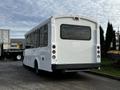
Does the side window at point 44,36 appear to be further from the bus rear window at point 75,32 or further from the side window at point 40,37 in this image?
the bus rear window at point 75,32

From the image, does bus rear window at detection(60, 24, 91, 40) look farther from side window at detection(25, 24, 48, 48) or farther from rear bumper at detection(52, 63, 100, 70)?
rear bumper at detection(52, 63, 100, 70)

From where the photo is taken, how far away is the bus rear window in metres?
11.4

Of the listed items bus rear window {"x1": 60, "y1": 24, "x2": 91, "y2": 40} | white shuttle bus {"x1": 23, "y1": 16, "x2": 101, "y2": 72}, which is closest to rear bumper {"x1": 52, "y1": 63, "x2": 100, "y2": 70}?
white shuttle bus {"x1": 23, "y1": 16, "x2": 101, "y2": 72}

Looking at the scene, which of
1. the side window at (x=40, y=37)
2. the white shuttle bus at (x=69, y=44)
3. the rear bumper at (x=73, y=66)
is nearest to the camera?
the rear bumper at (x=73, y=66)

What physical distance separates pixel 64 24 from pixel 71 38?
769 mm

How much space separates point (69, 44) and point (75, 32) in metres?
0.73

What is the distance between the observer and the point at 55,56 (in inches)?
434

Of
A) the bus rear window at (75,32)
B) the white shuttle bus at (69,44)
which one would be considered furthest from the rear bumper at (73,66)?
the bus rear window at (75,32)

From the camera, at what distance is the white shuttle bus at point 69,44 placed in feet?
36.4

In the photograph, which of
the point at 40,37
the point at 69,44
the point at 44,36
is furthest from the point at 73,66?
the point at 40,37

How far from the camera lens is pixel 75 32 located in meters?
11.7

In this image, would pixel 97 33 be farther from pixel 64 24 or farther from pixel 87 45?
pixel 64 24

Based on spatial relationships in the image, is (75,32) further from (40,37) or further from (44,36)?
(40,37)

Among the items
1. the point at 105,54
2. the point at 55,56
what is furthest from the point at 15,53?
the point at 55,56
